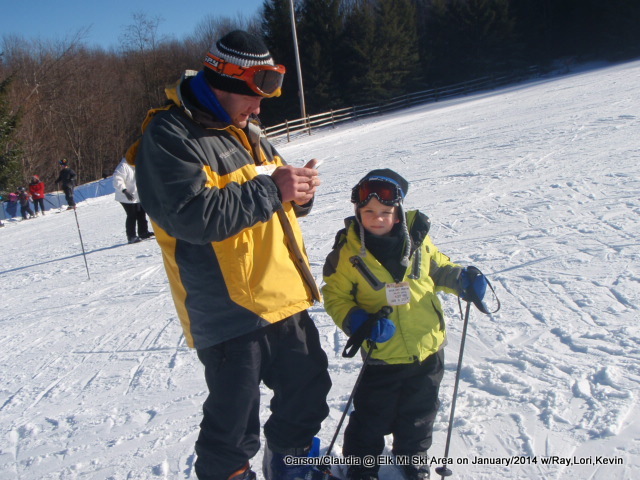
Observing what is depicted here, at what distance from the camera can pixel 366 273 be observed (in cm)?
252

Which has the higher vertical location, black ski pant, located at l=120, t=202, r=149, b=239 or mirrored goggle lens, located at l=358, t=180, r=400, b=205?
mirrored goggle lens, located at l=358, t=180, r=400, b=205

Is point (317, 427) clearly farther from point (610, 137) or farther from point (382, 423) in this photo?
point (610, 137)

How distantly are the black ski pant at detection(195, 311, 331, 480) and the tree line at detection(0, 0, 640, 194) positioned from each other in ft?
118

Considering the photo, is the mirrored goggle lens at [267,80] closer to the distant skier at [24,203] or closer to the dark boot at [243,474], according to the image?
the dark boot at [243,474]

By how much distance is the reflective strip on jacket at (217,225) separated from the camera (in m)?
1.83

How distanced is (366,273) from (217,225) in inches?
36.8

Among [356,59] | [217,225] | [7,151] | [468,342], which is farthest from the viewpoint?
[356,59]

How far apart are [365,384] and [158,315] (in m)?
3.15

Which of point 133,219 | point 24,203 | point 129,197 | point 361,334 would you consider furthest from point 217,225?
point 24,203

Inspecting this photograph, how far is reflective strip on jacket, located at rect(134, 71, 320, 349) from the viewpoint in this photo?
71.9 inches

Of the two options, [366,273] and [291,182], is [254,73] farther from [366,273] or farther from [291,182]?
[366,273]

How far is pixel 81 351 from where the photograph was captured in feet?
15.0

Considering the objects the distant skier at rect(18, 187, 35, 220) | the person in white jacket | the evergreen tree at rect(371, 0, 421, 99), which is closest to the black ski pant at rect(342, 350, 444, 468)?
the person in white jacket

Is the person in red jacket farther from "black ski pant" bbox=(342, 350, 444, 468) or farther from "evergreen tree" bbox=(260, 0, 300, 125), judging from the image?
"evergreen tree" bbox=(260, 0, 300, 125)
